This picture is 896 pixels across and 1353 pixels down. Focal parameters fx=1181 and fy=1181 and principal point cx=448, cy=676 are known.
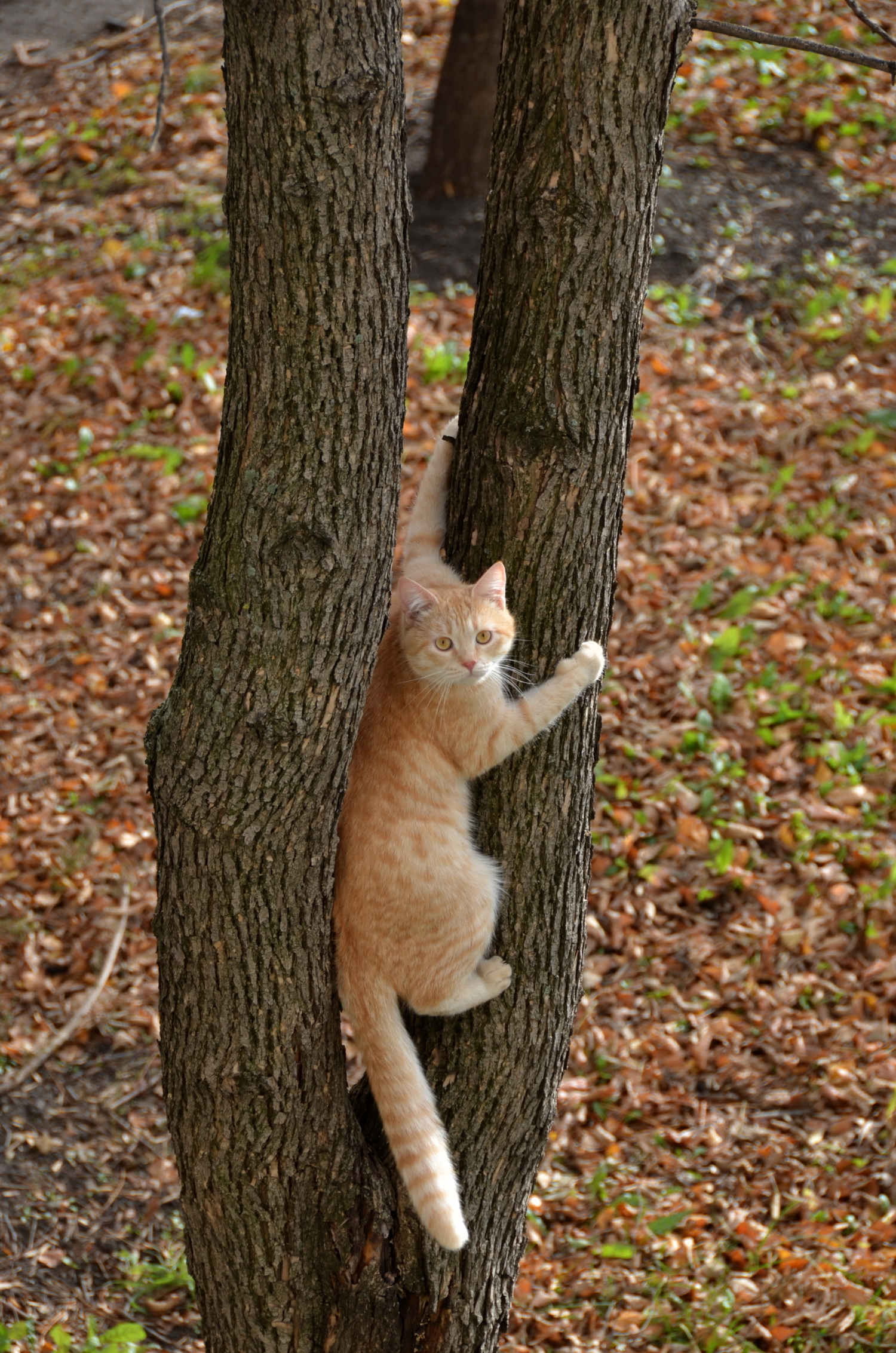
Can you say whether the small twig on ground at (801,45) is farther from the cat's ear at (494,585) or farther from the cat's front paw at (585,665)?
the cat's front paw at (585,665)

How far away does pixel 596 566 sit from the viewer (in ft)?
9.53

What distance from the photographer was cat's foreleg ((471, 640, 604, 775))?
2910 mm

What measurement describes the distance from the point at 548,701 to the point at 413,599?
57 cm

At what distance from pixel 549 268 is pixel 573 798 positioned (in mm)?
1279

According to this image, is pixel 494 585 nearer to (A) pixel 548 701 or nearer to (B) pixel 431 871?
(A) pixel 548 701

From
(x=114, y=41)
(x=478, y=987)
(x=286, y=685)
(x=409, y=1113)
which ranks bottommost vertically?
(x=409, y=1113)

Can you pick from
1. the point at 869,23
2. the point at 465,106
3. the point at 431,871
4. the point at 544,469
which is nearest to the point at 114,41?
the point at 465,106

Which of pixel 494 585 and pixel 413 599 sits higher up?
pixel 494 585

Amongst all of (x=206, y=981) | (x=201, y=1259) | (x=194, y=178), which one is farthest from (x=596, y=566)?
(x=194, y=178)

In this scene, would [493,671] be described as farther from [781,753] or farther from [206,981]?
[781,753]

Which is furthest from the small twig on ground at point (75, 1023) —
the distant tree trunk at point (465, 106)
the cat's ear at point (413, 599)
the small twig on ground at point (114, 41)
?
the small twig on ground at point (114, 41)

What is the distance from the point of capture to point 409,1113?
2930mm

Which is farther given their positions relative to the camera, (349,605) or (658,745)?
(658,745)

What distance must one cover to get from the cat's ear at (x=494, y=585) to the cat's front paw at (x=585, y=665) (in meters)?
0.21
